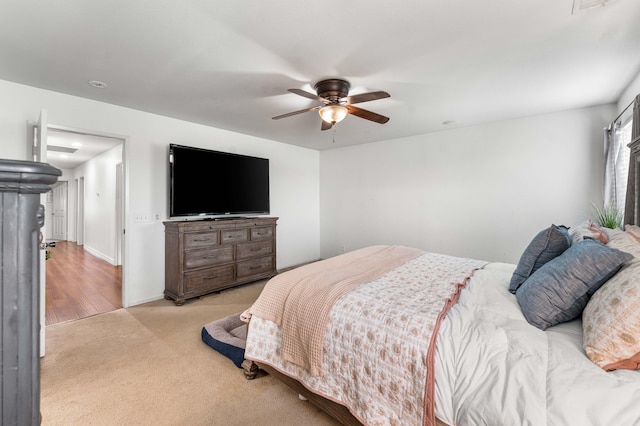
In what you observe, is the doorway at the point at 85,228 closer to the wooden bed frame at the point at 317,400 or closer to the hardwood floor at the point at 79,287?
the hardwood floor at the point at 79,287

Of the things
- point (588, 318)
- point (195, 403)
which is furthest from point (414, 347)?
point (195, 403)

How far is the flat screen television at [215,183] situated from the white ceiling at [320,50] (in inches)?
29.8

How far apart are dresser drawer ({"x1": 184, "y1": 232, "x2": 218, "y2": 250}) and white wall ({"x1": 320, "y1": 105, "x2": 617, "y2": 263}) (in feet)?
8.88

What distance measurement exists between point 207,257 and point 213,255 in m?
0.09

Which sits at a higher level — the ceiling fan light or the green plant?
the ceiling fan light

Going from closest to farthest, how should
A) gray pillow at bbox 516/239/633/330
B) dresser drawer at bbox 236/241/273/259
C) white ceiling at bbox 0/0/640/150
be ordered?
1. gray pillow at bbox 516/239/633/330
2. white ceiling at bbox 0/0/640/150
3. dresser drawer at bbox 236/241/273/259

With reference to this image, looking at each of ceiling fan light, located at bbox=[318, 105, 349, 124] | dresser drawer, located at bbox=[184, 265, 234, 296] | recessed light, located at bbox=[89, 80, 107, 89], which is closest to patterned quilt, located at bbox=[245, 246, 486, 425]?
ceiling fan light, located at bbox=[318, 105, 349, 124]

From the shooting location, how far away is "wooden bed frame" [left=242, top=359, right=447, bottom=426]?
1605 mm

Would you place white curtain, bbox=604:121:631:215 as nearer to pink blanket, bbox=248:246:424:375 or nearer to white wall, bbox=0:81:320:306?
pink blanket, bbox=248:246:424:375

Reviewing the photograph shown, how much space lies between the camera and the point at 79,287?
14.0 ft

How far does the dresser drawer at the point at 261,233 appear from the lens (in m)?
4.38

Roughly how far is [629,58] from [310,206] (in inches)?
185

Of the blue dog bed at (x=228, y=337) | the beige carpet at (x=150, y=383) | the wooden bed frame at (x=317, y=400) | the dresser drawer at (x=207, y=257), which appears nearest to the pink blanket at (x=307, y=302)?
the wooden bed frame at (x=317, y=400)

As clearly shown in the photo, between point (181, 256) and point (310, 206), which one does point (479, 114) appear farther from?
point (181, 256)
